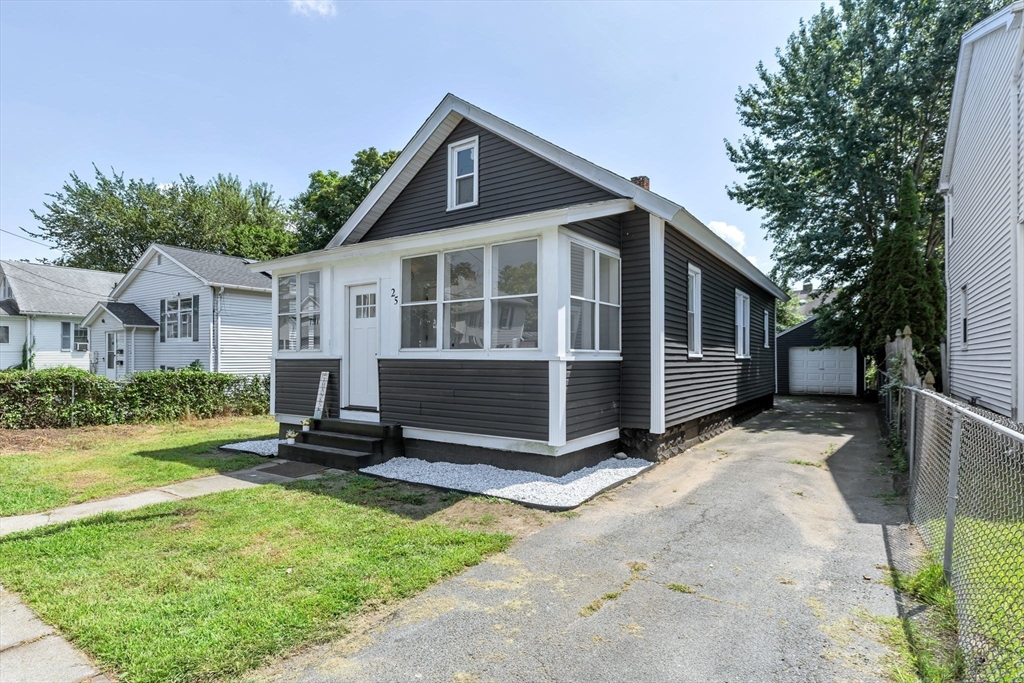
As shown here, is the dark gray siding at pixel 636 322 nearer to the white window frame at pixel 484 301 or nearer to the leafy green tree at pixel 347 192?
the white window frame at pixel 484 301

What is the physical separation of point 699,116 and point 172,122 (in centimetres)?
2076

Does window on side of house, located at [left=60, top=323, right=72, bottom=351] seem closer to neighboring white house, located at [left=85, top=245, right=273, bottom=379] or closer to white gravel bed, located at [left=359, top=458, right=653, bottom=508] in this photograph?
neighboring white house, located at [left=85, top=245, right=273, bottom=379]

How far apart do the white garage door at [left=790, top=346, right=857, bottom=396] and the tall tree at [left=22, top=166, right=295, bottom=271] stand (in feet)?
101

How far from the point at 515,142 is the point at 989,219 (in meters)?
8.33

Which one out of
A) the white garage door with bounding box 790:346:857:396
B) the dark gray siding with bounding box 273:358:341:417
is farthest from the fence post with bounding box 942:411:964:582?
the white garage door with bounding box 790:346:857:396

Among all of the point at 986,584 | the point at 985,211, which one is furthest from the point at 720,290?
the point at 986,584

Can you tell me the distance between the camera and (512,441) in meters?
7.17

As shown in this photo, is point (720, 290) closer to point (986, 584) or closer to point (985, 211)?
point (985, 211)

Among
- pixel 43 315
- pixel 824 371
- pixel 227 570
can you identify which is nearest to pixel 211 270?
pixel 43 315

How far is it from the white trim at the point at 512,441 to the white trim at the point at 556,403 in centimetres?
14

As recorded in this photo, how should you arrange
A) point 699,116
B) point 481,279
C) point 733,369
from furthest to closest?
point 699,116 → point 733,369 → point 481,279

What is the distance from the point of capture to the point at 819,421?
13.4 m

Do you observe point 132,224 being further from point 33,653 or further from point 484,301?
point 33,653

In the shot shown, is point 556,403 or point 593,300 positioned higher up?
point 593,300
